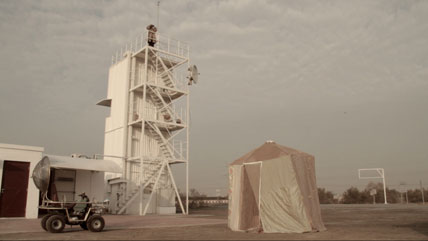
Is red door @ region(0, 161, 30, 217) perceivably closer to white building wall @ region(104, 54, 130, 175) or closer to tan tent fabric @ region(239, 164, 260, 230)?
white building wall @ region(104, 54, 130, 175)

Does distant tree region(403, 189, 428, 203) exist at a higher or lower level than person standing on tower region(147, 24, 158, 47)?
lower

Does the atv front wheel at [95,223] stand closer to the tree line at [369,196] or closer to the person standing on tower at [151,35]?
the person standing on tower at [151,35]

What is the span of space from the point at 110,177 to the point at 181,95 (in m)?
8.80

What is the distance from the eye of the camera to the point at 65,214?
42.8ft

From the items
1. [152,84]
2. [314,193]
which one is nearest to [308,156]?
[314,193]

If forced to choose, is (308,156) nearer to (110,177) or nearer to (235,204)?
(235,204)

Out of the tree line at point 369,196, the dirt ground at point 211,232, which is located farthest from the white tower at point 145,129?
the tree line at point 369,196

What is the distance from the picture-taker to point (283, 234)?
11.8m

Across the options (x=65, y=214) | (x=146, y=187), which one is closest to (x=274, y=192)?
(x=65, y=214)

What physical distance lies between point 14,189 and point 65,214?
8898 mm

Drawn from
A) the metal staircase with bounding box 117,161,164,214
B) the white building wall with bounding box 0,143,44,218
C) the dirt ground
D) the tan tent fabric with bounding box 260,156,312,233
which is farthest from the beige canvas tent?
the metal staircase with bounding box 117,161,164,214

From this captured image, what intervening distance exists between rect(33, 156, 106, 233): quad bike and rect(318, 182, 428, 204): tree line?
63605 millimetres

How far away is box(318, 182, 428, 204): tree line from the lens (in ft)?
229

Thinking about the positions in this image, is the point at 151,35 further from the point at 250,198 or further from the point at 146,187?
the point at 250,198
